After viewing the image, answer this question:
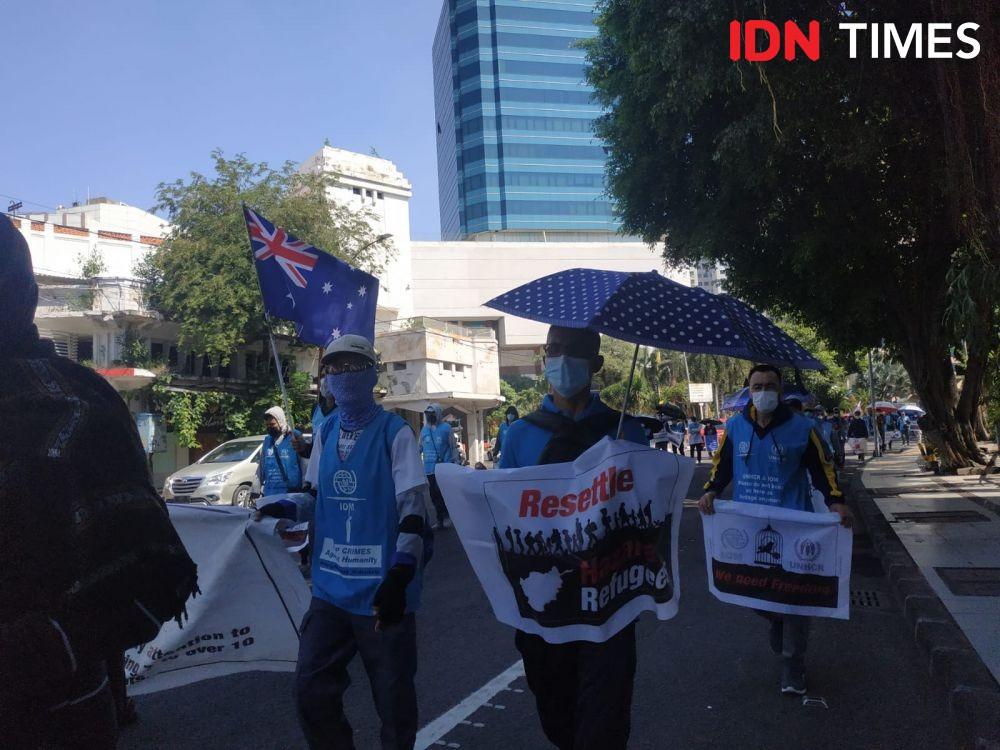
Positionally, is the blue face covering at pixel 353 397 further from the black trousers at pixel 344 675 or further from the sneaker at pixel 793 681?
the sneaker at pixel 793 681

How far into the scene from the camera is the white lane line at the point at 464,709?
413 centimetres

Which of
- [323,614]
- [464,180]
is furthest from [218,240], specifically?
[464,180]

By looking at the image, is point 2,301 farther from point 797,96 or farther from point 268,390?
point 268,390

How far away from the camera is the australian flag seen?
25.0ft

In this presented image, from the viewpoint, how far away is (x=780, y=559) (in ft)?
16.3

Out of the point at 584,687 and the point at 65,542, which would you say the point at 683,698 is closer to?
the point at 584,687

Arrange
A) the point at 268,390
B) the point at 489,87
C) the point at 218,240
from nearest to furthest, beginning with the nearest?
1. the point at 218,240
2. the point at 268,390
3. the point at 489,87

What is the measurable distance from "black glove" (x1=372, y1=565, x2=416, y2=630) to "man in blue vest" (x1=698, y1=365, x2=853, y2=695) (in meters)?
2.61

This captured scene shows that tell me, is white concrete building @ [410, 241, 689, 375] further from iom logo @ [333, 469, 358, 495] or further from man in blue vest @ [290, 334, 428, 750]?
iom logo @ [333, 469, 358, 495]

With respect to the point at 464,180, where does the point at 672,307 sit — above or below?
below

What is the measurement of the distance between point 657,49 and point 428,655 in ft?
29.7

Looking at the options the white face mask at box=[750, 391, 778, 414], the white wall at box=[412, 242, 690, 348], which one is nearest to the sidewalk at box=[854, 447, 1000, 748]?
the white face mask at box=[750, 391, 778, 414]

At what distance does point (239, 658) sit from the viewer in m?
3.65

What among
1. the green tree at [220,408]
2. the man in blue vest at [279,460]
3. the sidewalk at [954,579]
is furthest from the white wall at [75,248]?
the sidewalk at [954,579]
